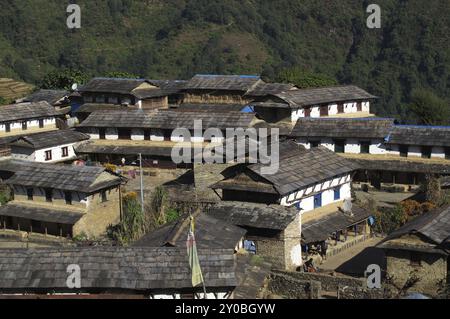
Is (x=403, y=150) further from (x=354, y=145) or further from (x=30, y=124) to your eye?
(x=30, y=124)

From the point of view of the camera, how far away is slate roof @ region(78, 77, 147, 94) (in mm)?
60125

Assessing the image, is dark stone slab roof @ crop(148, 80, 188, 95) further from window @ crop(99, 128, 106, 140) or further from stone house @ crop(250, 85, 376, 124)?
window @ crop(99, 128, 106, 140)

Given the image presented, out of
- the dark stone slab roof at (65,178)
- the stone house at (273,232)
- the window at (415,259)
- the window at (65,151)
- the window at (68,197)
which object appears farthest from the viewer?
the window at (65,151)

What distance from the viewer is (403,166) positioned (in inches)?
1825

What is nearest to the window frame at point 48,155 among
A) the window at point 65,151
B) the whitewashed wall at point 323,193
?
the window at point 65,151

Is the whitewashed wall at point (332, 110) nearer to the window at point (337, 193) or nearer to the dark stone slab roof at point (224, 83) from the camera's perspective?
the dark stone slab roof at point (224, 83)

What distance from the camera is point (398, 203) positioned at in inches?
1655

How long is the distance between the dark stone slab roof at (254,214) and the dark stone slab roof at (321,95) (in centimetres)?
2002

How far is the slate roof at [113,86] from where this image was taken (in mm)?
60125

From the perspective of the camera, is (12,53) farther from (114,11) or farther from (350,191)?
(350,191)

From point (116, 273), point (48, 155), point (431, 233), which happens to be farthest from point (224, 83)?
point (116, 273)

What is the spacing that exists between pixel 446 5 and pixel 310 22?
2048 cm

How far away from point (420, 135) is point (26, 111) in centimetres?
2809

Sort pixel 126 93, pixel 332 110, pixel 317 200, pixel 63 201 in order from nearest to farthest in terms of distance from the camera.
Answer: pixel 317 200 → pixel 63 201 → pixel 332 110 → pixel 126 93
